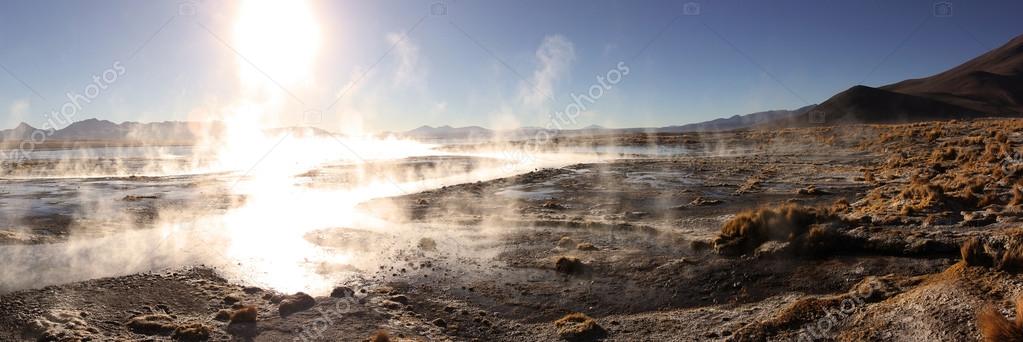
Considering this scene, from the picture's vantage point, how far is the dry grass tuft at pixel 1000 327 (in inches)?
203

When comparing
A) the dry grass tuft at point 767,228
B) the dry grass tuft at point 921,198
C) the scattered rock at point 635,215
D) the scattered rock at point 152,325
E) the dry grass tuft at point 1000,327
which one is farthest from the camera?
the scattered rock at point 635,215

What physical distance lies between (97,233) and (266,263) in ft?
25.2

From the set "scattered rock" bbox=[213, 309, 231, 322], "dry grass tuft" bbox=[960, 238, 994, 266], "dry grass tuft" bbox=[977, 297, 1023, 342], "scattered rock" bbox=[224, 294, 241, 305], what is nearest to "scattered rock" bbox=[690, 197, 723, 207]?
"dry grass tuft" bbox=[960, 238, 994, 266]

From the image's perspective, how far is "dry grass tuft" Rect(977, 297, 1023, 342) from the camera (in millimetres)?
5168

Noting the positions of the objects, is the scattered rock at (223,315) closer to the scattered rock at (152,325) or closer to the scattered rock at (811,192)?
the scattered rock at (152,325)

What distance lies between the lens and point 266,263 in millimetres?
13297

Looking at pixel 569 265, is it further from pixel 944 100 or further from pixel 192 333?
pixel 944 100

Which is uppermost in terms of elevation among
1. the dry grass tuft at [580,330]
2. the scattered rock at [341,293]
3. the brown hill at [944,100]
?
the brown hill at [944,100]

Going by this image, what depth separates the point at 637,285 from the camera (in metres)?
10.8

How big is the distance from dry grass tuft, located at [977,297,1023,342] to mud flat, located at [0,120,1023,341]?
0.22 m

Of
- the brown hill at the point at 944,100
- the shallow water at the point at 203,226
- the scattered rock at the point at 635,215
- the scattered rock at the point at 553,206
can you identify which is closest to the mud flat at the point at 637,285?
the scattered rock at the point at 635,215

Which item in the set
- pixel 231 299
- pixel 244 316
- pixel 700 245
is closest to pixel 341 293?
pixel 244 316

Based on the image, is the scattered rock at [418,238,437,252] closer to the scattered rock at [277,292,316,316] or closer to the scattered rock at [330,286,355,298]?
the scattered rock at [330,286,355,298]

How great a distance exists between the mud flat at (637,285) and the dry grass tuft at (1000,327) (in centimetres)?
22
